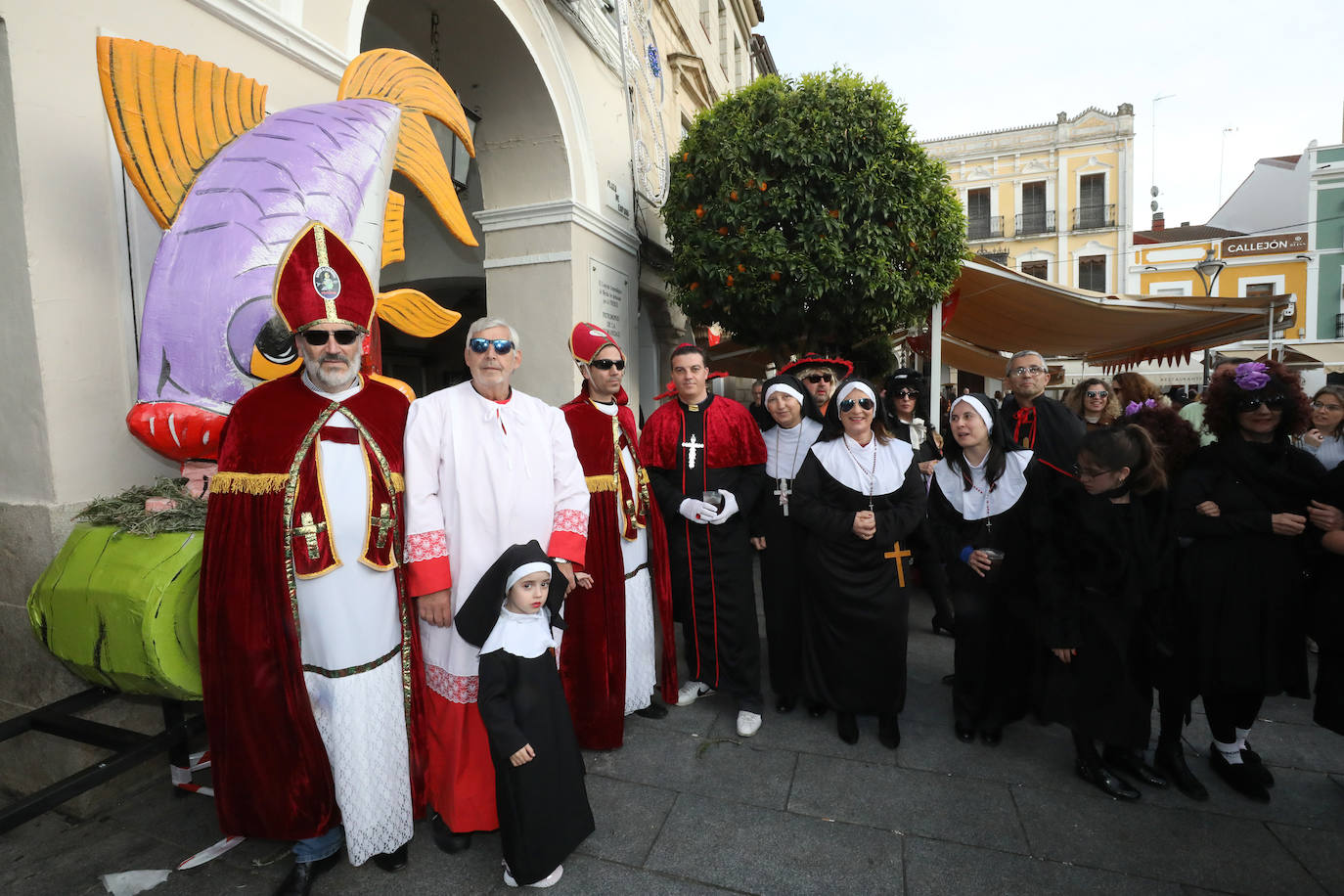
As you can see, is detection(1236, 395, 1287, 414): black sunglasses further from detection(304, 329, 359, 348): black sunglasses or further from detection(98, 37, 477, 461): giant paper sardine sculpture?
detection(98, 37, 477, 461): giant paper sardine sculpture

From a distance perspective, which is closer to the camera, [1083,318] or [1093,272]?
[1083,318]

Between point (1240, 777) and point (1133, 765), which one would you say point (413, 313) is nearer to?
point (1133, 765)

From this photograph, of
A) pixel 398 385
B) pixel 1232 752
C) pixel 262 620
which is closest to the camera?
pixel 262 620

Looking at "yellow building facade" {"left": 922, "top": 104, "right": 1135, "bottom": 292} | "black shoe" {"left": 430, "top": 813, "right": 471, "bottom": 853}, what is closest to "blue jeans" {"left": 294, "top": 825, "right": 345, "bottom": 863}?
"black shoe" {"left": 430, "top": 813, "right": 471, "bottom": 853}

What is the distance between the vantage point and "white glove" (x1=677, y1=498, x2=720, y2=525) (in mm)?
3432

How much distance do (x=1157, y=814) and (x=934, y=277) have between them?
5.21 meters

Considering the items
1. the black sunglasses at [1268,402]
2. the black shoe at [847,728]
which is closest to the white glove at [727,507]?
the black shoe at [847,728]

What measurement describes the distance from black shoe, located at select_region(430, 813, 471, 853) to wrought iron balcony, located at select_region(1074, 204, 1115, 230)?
30991 mm

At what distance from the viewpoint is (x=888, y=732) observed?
331cm

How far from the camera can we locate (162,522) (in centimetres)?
244

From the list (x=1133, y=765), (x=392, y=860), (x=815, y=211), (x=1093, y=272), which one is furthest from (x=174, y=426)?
(x=1093, y=272)

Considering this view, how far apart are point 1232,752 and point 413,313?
13.7 ft

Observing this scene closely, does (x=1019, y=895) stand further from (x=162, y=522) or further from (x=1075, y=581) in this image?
(x=162, y=522)

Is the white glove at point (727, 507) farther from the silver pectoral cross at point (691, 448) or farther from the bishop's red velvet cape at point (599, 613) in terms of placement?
the bishop's red velvet cape at point (599, 613)
